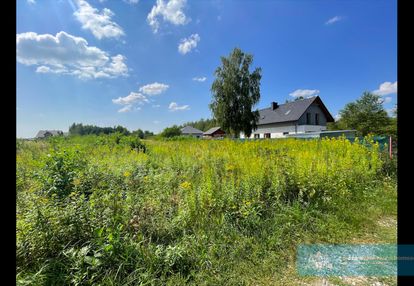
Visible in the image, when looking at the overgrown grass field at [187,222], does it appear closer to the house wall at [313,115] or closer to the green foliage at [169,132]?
the house wall at [313,115]

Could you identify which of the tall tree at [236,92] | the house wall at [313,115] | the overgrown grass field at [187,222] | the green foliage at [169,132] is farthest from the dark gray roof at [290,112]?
the overgrown grass field at [187,222]

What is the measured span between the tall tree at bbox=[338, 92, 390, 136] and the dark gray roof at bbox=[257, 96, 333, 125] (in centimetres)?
309

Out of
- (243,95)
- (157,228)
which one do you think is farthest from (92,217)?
(243,95)

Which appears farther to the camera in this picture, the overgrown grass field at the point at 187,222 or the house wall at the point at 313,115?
the house wall at the point at 313,115

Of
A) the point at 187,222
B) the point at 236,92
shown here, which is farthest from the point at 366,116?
the point at 187,222

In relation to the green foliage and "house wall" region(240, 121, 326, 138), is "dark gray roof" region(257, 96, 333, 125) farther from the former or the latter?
the green foliage

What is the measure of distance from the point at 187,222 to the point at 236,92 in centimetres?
2505

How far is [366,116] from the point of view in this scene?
A: 26.1m

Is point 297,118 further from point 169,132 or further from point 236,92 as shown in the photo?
point 169,132

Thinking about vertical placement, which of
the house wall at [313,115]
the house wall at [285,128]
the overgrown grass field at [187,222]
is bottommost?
the overgrown grass field at [187,222]

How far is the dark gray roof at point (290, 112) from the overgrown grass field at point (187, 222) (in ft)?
80.8

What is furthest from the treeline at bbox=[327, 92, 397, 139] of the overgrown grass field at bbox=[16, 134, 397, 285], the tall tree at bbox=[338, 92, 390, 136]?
the overgrown grass field at bbox=[16, 134, 397, 285]

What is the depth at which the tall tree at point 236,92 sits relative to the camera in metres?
26.0

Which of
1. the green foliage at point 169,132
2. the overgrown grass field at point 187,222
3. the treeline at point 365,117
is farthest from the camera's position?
the green foliage at point 169,132
